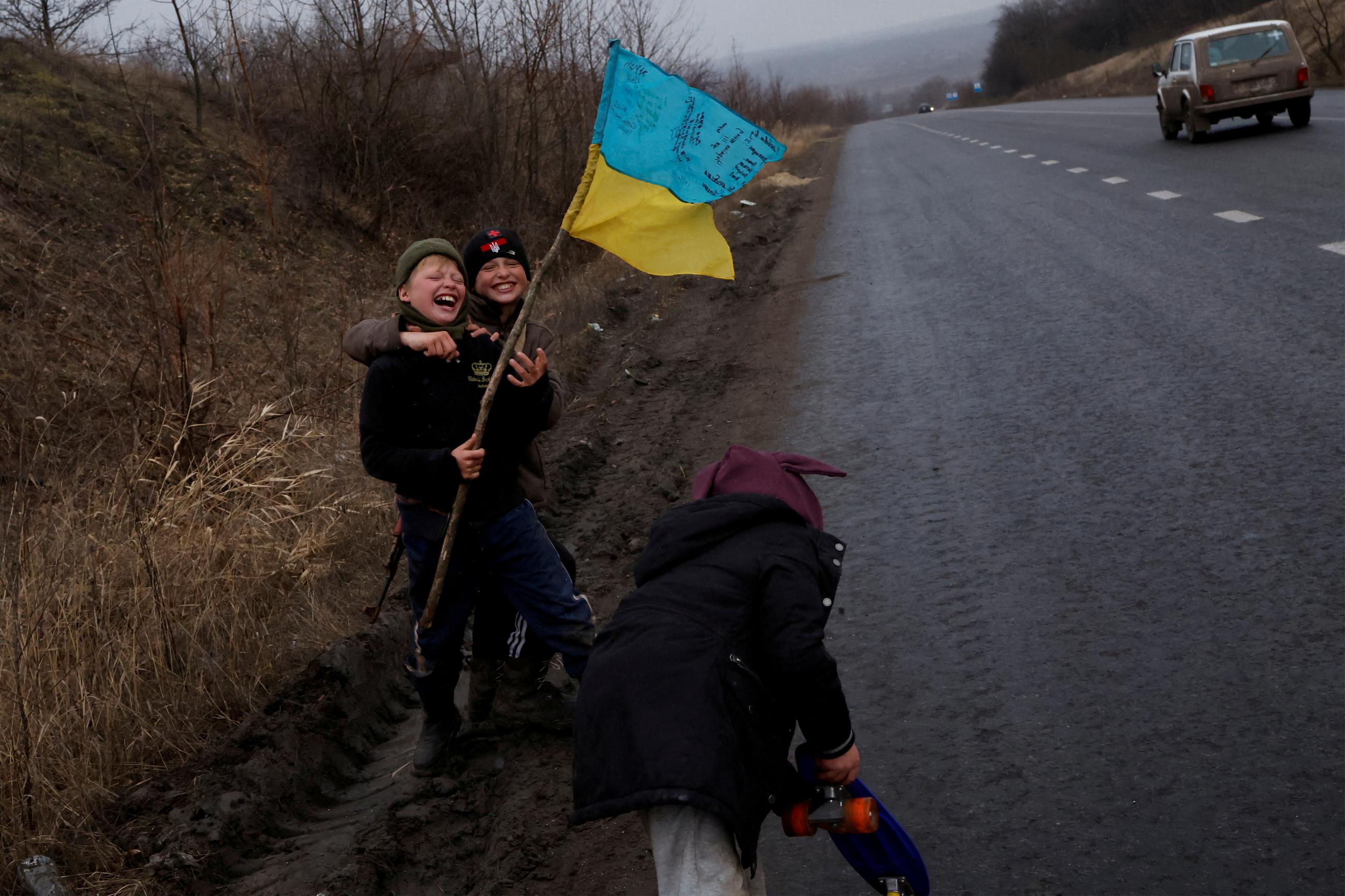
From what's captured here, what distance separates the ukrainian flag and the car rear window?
18.5 metres

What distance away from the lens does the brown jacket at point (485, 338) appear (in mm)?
3646

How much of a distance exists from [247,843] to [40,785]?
618mm

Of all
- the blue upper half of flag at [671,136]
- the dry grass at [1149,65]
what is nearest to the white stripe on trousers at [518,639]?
the blue upper half of flag at [671,136]

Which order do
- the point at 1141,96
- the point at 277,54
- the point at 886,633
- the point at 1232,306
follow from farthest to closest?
the point at 1141,96, the point at 277,54, the point at 1232,306, the point at 886,633

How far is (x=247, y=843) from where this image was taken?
3691 millimetres

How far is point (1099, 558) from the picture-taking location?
4789mm

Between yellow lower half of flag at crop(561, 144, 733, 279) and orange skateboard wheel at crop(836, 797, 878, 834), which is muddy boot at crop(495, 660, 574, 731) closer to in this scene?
yellow lower half of flag at crop(561, 144, 733, 279)

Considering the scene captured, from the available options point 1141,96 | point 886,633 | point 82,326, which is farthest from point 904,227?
point 1141,96

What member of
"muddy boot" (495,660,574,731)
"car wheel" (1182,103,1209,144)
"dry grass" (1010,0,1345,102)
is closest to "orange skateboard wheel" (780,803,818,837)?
"muddy boot" (495,660,574,731)

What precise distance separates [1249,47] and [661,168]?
62.3 ft

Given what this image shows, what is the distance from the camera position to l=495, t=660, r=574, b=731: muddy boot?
4188mm

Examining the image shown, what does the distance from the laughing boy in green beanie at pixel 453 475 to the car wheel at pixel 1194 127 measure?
1865 centimetres

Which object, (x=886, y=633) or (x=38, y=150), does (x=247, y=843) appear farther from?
(x=38, y=150)

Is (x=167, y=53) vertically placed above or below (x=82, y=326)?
above
